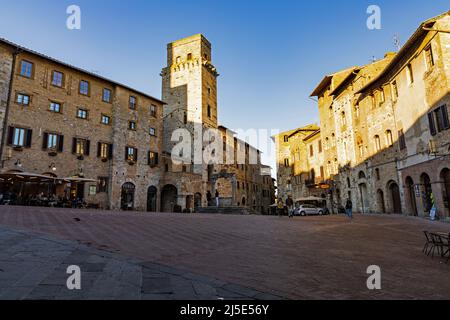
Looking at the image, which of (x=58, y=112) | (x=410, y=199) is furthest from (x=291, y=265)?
(x=58, y=112)

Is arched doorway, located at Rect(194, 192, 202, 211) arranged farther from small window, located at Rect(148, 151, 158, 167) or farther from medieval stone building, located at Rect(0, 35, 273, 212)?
small window, located at Rect(148, 151, 158, 167)

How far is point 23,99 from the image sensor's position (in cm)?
2331

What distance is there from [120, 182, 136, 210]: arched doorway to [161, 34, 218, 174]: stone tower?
34.8 feet

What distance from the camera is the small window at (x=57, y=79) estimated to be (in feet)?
84.0

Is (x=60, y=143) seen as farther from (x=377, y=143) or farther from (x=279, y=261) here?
(x=377, y=143)

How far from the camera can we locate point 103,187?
28.2 metres

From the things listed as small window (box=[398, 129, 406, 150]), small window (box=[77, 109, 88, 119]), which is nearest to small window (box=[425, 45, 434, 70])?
small window (box=[398, 129, 406, 150])

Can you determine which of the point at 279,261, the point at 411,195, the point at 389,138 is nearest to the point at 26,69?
the point at 279,261

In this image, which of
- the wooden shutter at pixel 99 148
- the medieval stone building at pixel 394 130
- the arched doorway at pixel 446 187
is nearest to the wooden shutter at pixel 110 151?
the wooden shutter at pixel 99 148

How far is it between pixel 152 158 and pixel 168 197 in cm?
545

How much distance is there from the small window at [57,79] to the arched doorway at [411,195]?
1157 inches

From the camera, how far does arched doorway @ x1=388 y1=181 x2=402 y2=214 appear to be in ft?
72.8
